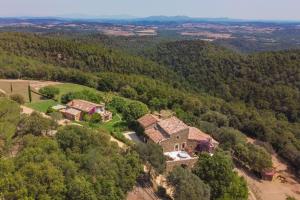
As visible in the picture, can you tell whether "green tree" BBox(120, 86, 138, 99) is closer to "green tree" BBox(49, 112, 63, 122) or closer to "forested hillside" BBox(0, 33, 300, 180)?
"forested hillside" BBox(0, 33, 300, 180)

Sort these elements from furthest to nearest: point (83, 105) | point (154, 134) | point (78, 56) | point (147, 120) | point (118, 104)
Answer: point (78, 56) → point (118, 104) → point (83, 105) → point (147, 120) → point (154, 134)

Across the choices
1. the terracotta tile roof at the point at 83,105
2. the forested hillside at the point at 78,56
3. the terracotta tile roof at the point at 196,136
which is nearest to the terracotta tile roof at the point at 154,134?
the terracotta tile roof at the point at 196,136

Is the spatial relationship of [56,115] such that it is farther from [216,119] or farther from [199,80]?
[199,80]

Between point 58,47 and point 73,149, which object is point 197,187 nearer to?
point 73,149

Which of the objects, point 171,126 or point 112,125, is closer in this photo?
point 171,126

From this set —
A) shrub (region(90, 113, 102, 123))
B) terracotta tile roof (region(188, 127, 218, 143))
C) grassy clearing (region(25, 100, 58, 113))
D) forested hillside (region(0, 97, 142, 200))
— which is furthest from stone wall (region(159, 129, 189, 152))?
grassy clearing (region(25, 100, 58, 113))

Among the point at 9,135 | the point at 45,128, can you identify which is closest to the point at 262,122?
the point at 45,128

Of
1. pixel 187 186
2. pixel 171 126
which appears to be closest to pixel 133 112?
pixel 171 126
